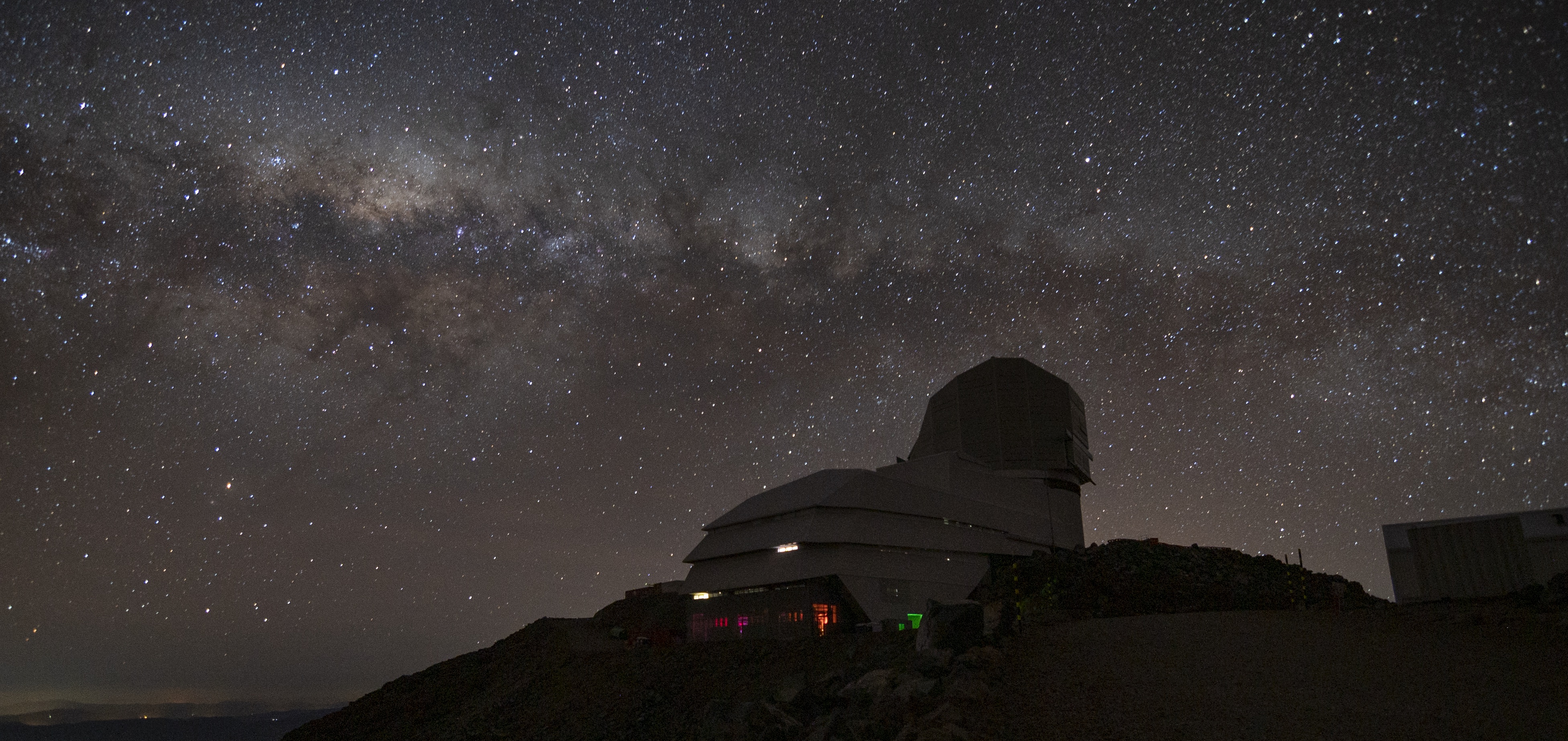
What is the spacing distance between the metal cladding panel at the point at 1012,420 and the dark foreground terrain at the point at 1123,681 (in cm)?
1712

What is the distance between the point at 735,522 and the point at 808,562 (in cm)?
608

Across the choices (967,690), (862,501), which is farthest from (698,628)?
(967,690)

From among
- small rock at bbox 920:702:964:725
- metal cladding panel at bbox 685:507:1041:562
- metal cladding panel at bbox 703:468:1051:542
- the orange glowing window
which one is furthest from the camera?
metal cladding panel at bbox 703:468:1051:542

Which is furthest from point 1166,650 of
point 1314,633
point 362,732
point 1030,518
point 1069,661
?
point 362,732

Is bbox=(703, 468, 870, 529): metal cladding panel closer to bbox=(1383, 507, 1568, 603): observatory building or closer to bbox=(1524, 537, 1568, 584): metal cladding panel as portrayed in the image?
bbox=(1383, 507, 1568, 603): observatory building

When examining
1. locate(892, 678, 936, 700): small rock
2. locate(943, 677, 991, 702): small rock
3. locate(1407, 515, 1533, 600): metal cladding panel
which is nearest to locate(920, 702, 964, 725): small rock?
locate(943, 677, 991, 702): small rock

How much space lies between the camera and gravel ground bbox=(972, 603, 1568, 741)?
1159 centimetres

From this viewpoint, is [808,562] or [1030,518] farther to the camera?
[1030,518]

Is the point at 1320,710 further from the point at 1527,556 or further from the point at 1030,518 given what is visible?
the point at 1030,518

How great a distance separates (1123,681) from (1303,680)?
275 cm

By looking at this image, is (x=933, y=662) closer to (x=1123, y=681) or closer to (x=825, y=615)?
(x=1123, y=681)

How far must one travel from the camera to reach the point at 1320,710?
1223 centimetres

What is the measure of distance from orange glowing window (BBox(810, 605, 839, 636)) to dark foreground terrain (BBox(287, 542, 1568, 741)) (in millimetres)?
3103

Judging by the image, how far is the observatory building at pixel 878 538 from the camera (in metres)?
34.4
